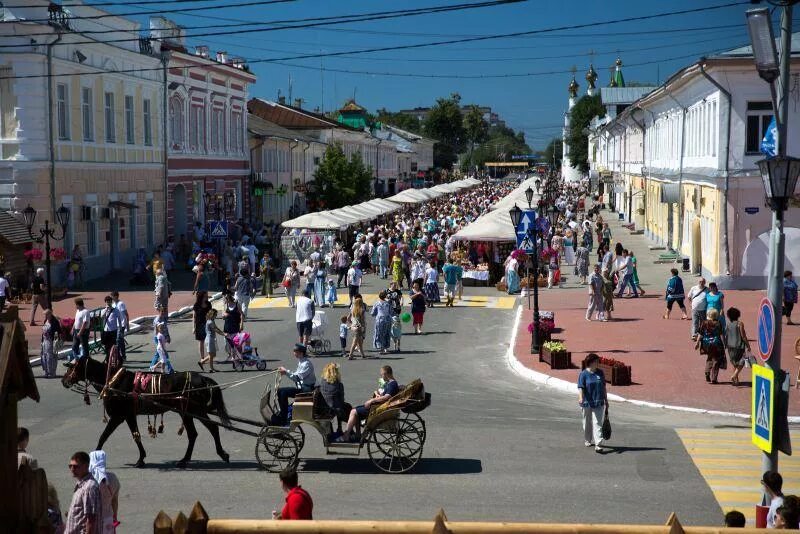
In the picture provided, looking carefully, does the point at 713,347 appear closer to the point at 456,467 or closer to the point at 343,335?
the point at 456,467

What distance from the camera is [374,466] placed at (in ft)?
45.7

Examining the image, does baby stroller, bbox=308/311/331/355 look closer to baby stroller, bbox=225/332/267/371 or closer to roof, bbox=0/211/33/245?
baby stroller, bbox=225/332/267/371

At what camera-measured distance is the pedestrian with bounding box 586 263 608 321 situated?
27.7 metres

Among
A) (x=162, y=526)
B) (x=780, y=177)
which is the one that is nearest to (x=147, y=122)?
(x=780, y=177)

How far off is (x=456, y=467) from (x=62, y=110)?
2630 centimetres

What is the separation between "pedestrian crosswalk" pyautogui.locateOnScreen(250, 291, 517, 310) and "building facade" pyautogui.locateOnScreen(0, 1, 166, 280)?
6.99 metres

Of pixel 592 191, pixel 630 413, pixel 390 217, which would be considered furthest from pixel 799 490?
pixel 592 191

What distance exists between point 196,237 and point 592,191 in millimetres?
68376

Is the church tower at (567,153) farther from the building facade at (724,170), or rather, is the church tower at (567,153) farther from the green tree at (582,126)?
the building facade at (724,170)

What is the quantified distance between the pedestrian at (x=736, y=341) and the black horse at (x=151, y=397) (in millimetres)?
9762

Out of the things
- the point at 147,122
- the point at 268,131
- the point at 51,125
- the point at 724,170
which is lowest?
the point at 724,170

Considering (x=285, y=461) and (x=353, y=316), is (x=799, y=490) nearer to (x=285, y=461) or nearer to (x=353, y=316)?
(x=285, y=461)

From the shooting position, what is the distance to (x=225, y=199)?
2111 inches

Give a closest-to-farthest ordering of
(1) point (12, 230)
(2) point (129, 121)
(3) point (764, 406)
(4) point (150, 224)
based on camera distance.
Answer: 1. (3) point (764, 406)
2. (1) point (12, 230)
3. (2) point (129, 121)
4. (4) point (150, 224)
